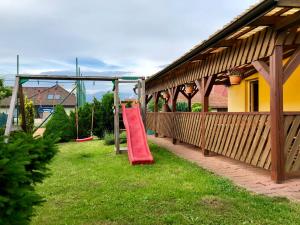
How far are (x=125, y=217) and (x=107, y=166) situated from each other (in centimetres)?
386

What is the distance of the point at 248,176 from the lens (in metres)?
6.54

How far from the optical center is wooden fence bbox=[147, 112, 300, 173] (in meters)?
5.94

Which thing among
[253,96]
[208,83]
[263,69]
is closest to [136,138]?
[208,83]

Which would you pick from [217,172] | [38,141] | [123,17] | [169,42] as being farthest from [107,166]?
[169,42]

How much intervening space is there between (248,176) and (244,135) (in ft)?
3.16

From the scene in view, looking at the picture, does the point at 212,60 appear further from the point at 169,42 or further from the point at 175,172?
the point at 169,42

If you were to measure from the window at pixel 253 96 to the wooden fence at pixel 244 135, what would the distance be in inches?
101

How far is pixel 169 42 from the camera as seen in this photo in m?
26.4

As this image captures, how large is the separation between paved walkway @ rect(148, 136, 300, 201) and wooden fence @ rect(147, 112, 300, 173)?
0.80 ft

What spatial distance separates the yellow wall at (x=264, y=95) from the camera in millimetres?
8977

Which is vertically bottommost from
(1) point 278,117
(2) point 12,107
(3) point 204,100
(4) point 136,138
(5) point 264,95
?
(4) point 136,138

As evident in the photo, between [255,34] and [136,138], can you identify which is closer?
[255,34]

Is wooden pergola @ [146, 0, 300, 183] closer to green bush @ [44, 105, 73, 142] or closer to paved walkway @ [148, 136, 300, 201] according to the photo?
paved walkway @ [148, 136, 300, 201]

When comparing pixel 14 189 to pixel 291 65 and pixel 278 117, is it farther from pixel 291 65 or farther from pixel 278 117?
pixel 291 65
